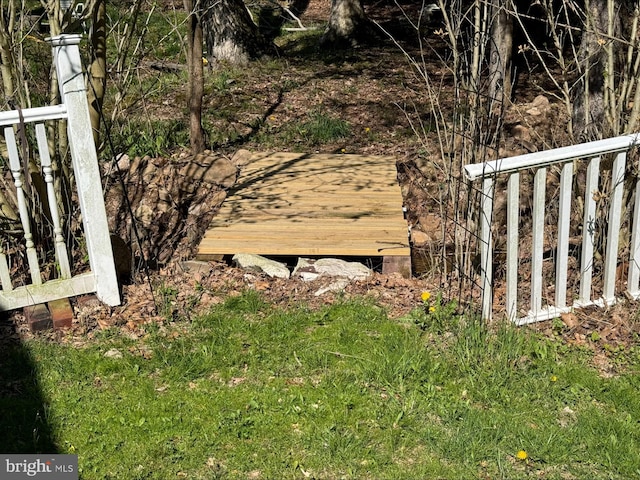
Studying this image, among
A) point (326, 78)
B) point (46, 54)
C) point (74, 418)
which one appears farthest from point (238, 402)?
point (46, 54)

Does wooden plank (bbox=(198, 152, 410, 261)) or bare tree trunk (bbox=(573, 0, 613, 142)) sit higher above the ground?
bare tree trunk (bbox=(573, 0, 613, 142))

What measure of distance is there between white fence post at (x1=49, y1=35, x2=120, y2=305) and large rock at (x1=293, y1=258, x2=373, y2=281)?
133cm

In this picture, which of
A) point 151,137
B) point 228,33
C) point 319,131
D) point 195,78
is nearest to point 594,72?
point 319,131

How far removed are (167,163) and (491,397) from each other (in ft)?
15.7

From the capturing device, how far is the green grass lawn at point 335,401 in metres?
3.50

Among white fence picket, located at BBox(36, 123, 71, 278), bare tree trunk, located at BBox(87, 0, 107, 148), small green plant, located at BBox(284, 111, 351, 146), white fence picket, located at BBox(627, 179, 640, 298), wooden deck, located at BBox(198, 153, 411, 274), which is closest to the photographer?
white fence picket, located at BBox(36, 123, 71, 278)

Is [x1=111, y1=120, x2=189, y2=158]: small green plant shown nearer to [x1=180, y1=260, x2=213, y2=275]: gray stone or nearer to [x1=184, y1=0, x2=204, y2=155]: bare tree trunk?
[x1=184, y1=0, x2=204, y2=155]: bare tree trunk

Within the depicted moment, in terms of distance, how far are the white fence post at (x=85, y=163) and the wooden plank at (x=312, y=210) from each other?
1059mm

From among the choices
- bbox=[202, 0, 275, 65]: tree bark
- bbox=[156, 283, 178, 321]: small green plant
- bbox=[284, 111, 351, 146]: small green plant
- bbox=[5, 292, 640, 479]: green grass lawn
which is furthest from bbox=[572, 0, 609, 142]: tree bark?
bbox=[202, 0, 275, 65]: tree bark

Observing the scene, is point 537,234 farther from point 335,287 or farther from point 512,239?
point 335,287

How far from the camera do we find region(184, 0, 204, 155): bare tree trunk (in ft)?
25.0

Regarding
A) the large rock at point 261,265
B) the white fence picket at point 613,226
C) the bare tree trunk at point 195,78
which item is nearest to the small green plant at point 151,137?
the bare tree trunk at point 195,78

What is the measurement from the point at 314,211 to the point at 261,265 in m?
1.13

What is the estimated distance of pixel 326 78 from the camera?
11.0m
